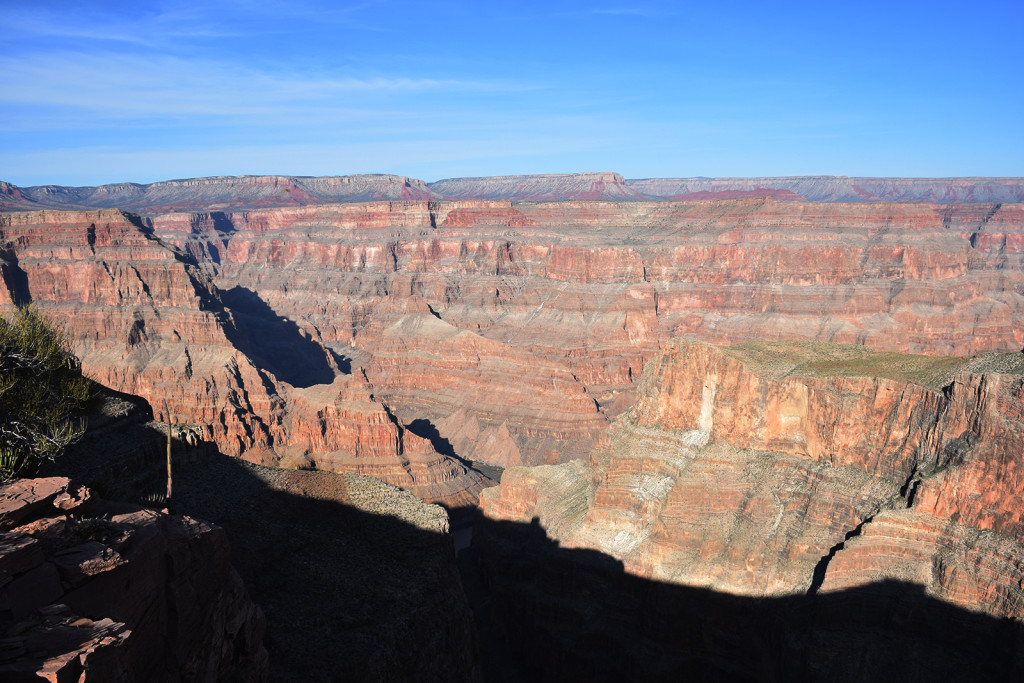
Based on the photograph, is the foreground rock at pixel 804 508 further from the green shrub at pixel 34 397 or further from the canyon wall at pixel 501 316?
the canyon wall at pixel 501 316

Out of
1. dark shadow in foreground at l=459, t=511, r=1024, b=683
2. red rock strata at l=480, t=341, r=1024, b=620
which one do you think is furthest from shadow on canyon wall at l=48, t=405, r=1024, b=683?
red rock strata at l=480, t=341, r=1024, b=620

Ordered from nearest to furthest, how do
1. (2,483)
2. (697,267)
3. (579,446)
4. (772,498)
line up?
(2,483), (772,498), (579,446), (697,267)

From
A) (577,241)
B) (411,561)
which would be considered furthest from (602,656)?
(577,241)

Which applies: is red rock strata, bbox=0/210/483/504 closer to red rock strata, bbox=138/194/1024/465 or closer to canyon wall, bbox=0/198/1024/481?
canyon wall, bbox=0/198/1024/481

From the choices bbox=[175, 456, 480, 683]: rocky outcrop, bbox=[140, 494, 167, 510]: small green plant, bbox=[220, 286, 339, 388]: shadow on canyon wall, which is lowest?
bbox=[220, 286, 339, 388]: shadow on canyon wall

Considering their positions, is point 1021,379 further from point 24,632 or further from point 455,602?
point 24,632

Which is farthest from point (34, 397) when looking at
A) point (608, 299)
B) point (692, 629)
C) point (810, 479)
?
point (608, 299)
